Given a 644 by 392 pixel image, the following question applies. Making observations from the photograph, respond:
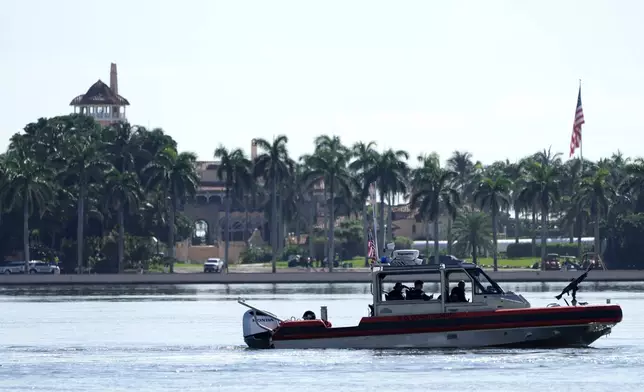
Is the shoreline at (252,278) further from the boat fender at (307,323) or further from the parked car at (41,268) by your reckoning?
the boat fender at (307,323)

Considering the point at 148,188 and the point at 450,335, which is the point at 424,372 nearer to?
the point at 450,335

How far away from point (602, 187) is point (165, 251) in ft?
156

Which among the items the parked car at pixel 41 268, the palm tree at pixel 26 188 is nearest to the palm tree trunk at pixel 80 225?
the parked car at pixel 41 268

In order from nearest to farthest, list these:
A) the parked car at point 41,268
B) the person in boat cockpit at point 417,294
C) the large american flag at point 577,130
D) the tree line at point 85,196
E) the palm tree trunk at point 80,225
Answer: the person in boat cockpit at point 417,294 < the large american flag at point 577,130 < the tree line at point 85,196 < the parked car at point 41,268 < the palm tree trunk at point 80,225

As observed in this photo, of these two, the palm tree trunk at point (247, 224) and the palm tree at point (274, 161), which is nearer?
the palm tree at point (274, 161)

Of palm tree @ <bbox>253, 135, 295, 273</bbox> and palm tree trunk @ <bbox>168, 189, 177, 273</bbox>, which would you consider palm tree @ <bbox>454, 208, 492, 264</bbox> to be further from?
palm tree trunk @ <bbox>168, 189, 177, 273</bbox>

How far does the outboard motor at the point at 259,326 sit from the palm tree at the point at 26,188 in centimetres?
8332

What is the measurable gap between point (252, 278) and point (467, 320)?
7665 cm

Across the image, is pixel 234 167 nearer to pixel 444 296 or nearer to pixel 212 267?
pixel 212 267

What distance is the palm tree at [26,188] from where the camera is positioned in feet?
426

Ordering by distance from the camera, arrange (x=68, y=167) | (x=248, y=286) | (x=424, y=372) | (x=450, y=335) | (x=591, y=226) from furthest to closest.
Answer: (x=591, y=226) < (x=68, y=167) < (x=248, y=286) < (x=450, y=335) < (x=424, y=372)

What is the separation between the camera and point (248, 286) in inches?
4648

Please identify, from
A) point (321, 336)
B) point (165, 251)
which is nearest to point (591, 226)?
point (165, 251)

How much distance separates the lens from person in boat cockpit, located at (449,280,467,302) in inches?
1829
